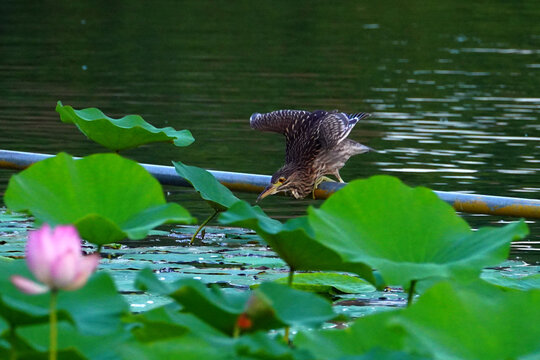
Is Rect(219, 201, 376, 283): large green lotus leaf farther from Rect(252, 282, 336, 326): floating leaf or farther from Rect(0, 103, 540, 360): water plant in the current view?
Rect(252, 282, 336, 326): floating leaf

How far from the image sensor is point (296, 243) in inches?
105

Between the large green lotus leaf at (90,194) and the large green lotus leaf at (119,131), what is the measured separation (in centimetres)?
175

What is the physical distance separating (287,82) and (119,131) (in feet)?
36.9

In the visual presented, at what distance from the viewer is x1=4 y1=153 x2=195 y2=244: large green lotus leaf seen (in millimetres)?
2592

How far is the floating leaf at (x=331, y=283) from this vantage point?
399 centimetres

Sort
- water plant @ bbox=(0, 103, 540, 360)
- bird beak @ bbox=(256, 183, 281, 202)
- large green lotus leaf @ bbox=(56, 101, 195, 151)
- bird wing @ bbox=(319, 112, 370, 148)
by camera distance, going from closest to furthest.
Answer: water plant @ bbox=(0, 103, 540, 360) < large green lotus leaf @ bbox=(56, 101, 195, 151) < bird beak @ bbox=(256, 183, 281, 202) < bird wing @ bbox=(319, 112, 370, 148)

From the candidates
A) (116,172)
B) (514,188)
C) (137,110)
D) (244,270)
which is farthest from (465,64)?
(116,172)

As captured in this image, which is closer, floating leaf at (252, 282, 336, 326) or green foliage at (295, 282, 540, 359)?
green foliage at (295, 282, 540, 359)

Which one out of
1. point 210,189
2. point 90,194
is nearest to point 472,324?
point 90,194

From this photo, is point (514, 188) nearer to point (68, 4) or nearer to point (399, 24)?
point (399, 24)

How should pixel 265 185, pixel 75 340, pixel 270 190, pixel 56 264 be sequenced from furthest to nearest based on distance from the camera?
pixel 270 190
pixel 265 185
pixel 75 340
pixel 56 264

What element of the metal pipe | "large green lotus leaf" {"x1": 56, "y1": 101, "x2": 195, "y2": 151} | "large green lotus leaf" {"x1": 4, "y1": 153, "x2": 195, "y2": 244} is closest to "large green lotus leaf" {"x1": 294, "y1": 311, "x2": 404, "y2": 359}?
"large green lotus leaf" {"x1": 4, "y1": 153, "x2": 195, "y2": 244}

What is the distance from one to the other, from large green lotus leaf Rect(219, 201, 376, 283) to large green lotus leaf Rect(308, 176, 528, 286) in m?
0.07

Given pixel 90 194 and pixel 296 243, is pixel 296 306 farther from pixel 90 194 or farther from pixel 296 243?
pixel 90 194
